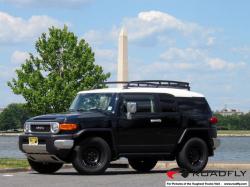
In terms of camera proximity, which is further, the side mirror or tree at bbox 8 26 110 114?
tree at bbox 8 26 110 114

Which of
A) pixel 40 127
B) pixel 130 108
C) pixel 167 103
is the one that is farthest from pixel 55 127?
pixel 167 103

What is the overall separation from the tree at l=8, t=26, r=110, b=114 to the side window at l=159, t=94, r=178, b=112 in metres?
38.5

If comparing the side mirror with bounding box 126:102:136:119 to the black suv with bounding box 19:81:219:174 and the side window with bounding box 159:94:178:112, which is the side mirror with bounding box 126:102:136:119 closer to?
the black suv with bounding box 19:81:219:174

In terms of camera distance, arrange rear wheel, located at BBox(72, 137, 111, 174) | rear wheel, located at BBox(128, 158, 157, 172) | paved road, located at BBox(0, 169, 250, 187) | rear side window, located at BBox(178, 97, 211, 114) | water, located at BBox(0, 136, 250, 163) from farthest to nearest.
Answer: water, located at BBox(0, 136, 250, 163), rear wheel, located at BBox(128, 158, 157, 172), rear side window, located at BBox(178, 97, 211, 114), rear wheel, located at BBox(72, 137, 111, 174), paved road, located at BBox(0, 169, 250, 187)

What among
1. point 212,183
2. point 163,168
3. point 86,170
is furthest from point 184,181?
point 163,168

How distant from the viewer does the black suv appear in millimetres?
16891

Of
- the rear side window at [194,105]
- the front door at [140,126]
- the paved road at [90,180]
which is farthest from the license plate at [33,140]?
the rear side window at [194,105]

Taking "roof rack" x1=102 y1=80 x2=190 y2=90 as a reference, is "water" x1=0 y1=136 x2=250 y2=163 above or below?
below

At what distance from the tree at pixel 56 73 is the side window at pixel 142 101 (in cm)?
3879

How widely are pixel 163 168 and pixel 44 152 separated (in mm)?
4593

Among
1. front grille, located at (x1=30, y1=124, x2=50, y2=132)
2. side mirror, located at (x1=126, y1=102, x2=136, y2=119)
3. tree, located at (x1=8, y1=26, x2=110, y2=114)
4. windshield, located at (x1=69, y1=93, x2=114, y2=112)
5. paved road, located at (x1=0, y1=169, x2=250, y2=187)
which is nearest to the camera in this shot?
paved road, located at (x1=0, y1=169, x2=250, y2=187)

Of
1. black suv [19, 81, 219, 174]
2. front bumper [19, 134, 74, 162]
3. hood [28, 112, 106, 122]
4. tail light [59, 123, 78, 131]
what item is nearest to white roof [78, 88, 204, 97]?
black suv [19, 81, 219, 174]

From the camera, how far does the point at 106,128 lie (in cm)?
1730

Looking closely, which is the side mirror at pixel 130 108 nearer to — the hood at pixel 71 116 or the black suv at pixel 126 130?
the black suv at pixel 126 130
